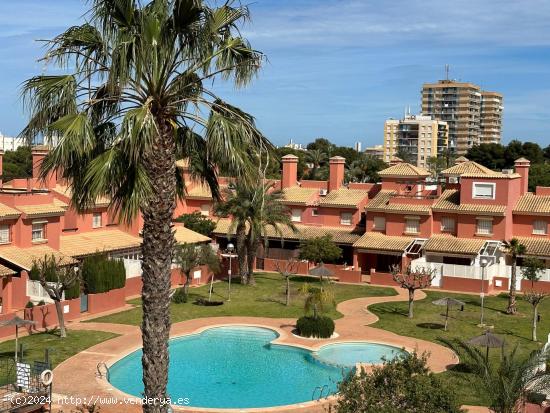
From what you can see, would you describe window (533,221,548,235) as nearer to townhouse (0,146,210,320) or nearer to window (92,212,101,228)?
townhouse (0,146,210,320)

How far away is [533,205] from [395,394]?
37277 millimetres

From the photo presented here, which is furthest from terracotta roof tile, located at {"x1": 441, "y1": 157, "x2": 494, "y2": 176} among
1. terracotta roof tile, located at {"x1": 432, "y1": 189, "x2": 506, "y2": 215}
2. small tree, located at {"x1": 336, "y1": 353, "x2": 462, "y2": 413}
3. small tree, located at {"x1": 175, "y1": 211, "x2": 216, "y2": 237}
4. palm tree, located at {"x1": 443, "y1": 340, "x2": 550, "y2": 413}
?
small tree, located at {"x1": 336, "y1": 353, "x2": 462, "y2": 413}

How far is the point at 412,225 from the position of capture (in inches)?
1874

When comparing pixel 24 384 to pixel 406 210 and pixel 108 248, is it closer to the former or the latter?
pixel 108 248

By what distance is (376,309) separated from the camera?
3625 centimetres

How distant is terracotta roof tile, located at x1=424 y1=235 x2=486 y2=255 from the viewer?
43.6 metres

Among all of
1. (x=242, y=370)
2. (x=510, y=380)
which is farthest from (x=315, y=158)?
(x=510, y=380)

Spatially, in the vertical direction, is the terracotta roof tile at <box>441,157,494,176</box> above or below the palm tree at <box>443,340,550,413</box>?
above

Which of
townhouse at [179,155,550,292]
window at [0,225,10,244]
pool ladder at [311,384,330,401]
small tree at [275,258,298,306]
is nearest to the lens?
pool ladder at [311,384,330,401]

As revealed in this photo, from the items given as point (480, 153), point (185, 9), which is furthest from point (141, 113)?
point (480, 153)

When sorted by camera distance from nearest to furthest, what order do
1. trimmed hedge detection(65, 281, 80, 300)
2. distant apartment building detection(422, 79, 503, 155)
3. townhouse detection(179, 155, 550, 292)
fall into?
trimmed hedge detection(65, 281, 80, 300)
townhouse detection(179, 155, 550, 292)
distant apartment building detection(422, 79, 503, 155)

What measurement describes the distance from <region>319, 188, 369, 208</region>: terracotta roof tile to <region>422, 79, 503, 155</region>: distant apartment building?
441ft

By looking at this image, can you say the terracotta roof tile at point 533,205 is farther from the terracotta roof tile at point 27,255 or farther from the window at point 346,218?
the terracotta roof tile at point 27,255

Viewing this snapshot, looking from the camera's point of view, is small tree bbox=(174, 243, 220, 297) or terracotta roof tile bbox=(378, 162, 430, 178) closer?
small tree bbox=(174, 243, 220, 297)
